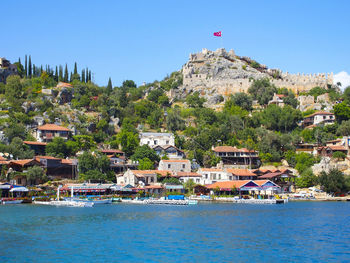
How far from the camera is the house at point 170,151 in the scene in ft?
296

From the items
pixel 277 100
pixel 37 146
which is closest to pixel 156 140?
pixel 37 146

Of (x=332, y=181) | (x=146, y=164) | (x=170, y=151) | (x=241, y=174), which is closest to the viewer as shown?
(x=332, y=181)

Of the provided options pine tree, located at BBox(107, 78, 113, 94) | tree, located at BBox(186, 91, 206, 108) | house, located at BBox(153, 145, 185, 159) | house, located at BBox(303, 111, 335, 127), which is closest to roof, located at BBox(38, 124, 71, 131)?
house, located at BBox(153, 145, 185, 159)

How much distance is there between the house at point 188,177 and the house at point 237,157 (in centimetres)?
972

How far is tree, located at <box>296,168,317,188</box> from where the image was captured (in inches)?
3118

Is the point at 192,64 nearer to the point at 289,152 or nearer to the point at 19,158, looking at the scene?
the point at 289,152

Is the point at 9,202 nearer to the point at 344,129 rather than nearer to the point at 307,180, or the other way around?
the point at 307,180

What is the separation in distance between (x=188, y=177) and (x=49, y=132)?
2940 centimetres

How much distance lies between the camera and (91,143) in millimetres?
90750

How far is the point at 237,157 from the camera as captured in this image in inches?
3595

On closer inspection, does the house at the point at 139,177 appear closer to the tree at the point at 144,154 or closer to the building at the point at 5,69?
the tree at the point at 144,154

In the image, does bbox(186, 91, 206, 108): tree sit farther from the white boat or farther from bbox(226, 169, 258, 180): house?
the white boat

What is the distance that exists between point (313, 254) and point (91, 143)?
66202 millimetres

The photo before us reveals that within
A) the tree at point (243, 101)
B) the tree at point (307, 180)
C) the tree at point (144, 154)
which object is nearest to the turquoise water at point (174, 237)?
the tree at point (307, 180)
